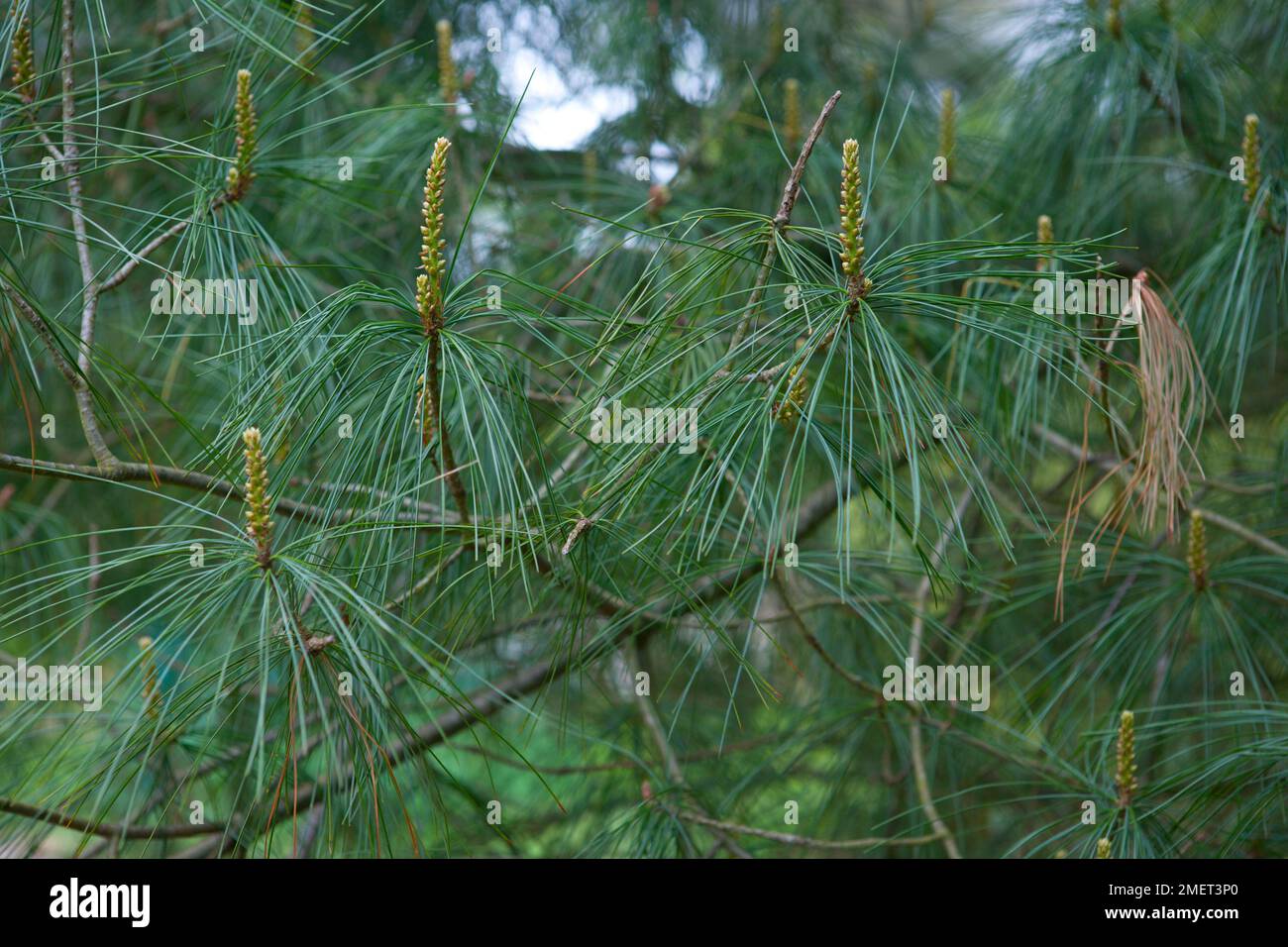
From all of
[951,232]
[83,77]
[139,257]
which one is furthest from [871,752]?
[83,77]

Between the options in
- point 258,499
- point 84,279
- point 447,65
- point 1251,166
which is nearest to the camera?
point 258,499

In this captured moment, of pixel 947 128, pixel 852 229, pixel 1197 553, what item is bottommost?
pixel 1197 553

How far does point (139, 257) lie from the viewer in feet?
2.57

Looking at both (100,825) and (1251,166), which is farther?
(1251,166)

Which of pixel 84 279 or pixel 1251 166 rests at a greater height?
pixel 1251 166

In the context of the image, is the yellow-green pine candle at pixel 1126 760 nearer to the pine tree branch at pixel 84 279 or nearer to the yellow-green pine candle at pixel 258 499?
the yellow-green pine candle at pixel 258 499

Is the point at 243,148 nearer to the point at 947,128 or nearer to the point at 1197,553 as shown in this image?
the point at 947,128

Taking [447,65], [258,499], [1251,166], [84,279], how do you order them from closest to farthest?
[258,499]
[84,279]
[1251,166]
[447,65]

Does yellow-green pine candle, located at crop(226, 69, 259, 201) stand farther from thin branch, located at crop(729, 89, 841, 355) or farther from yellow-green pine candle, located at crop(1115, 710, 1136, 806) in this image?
yellow-green pine candle, located at crop(1115, 710, 1136, 806)

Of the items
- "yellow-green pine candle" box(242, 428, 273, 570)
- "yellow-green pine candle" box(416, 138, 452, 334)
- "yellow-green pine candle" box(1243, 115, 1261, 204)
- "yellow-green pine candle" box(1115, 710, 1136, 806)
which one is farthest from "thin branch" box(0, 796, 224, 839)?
"yellow-green pine candle" box(1243, 115, 1261, 204)

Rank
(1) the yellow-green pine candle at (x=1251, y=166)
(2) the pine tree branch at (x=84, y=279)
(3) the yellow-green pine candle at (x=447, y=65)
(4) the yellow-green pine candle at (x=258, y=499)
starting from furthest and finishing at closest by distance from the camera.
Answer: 1. (3) the yellow-green pine candle at (x=447, y=65)
2. (1) the yellow-green pine candle at (x=1251, y=166)
3. (2) the pine tree branch at (x=84, y=279)
4. (4) the yellow-green pine candle at (x=258, y=499)

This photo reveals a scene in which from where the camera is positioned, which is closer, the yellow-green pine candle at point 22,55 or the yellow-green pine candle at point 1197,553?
the yellow-green pine candle at point 22,55

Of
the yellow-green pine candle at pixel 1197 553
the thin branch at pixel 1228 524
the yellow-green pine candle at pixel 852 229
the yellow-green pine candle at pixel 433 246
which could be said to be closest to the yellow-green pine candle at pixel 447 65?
the yellow-green pine candle at pixel 433 246

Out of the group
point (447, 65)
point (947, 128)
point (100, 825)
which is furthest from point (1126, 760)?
point (447, 65)
